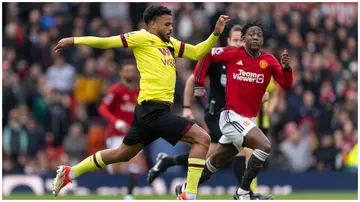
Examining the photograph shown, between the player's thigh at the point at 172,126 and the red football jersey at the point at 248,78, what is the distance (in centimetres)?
101

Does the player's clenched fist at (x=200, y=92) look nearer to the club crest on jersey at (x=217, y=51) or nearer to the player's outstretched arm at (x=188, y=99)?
the club crest on jersey at (x=217, y=51)

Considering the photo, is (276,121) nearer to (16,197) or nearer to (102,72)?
(102,72)

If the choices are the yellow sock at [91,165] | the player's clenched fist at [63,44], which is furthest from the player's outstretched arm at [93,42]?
the yellow sock at [91,165]

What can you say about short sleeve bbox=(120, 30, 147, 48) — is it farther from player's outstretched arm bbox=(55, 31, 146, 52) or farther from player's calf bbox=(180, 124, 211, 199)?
player's calf bbox=(180, 124, 211, 199)

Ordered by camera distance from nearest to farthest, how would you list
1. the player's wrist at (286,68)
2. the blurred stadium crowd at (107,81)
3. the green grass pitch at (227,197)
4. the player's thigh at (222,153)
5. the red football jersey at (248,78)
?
the player's wrist at (286,68) < the red football jersey at (248,78) < the player's thigh at (222,153) < the green grass pitch at (227,197) < the blurred stadium crowd at (107,81)

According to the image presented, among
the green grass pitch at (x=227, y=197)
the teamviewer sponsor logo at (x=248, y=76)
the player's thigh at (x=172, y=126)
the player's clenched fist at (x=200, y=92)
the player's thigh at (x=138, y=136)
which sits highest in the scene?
the teamviewer sponsor logo at (x=248, y=76)

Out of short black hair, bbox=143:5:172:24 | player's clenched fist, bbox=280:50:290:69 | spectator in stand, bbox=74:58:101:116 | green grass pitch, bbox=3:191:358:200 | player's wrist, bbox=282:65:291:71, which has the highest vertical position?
short black hair, bbox=143:5:172:24

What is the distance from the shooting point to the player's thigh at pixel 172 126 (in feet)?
37.0

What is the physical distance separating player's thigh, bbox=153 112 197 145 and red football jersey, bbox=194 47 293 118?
1013mm

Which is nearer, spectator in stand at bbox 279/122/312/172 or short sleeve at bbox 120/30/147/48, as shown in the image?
short sleeve at bbox 120/30/147/48

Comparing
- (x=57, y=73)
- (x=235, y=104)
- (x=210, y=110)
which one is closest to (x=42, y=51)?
(x=57, y=73)

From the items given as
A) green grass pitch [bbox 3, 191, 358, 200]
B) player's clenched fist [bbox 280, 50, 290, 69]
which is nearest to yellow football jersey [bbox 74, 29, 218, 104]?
player's clenched fist [bbox 280, 50, 290, 69]

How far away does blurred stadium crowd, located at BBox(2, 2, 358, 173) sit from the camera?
63.6 feet

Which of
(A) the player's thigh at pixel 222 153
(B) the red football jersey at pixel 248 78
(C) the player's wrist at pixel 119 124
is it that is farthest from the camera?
(C) the player's wrist at pixel 119 124
